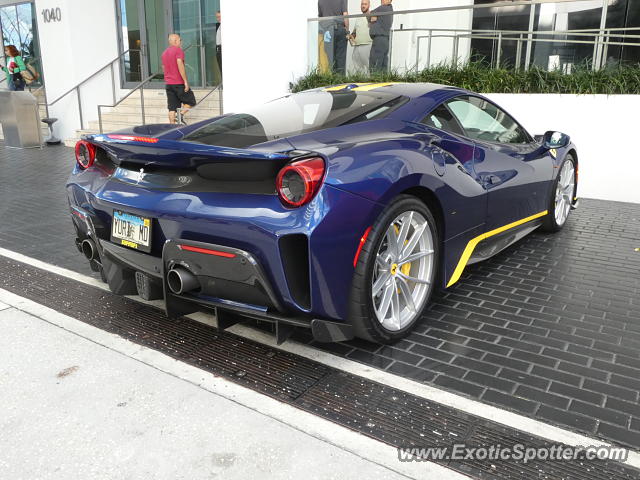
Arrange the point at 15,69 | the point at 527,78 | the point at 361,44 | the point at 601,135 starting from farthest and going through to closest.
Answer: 1. the point at 15,69
2. the point at 361,44
3. the point at 527,78
4. the point at 601,135

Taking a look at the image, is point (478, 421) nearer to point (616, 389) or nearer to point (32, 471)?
point (616, 389)

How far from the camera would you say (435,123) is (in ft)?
11.9

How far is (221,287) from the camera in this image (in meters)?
2.75

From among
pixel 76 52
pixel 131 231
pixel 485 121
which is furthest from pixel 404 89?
pixel 76 52

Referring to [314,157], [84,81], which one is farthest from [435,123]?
[84,81]

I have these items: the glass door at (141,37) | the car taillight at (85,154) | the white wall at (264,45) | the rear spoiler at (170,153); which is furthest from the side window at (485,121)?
the glass door at (141,37)

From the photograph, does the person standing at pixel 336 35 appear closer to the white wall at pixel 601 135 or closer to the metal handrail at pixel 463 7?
the metal handrail at pixel 463 7

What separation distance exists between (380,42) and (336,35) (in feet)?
3.23

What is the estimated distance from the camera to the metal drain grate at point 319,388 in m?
2.17

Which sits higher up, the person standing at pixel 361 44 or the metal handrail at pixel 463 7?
the metal handrail at pixel 463 7

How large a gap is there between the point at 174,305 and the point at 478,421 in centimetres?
164

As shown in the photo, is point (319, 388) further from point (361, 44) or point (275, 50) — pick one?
point (275, 50)

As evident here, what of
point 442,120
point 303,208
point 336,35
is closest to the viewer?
point 303,208

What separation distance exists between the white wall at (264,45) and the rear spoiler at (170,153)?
24.3 ft
